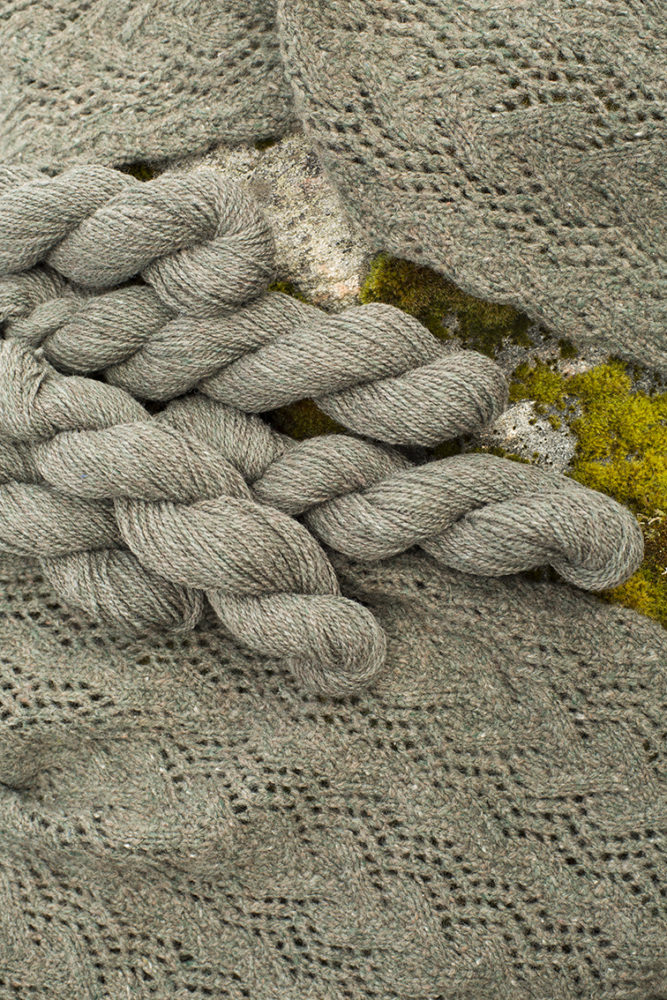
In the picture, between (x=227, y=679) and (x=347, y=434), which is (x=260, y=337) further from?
(x=227, y=679)

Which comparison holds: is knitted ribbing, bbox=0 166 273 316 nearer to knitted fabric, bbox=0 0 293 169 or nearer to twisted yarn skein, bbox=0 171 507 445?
twisted yarn skein, bbox=0 171 507 445

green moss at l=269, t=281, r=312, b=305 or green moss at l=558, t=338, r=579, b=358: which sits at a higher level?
green moss at l=558, t=338, r=579, b=358

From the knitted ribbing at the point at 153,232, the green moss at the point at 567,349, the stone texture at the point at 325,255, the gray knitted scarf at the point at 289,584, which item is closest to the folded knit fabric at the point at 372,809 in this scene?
the gray knitted scarf at the point at 289,584

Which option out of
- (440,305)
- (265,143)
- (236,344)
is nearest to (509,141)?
(440,305)

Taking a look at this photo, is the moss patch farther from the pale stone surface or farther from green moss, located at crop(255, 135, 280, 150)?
green moss, located at crop(255, 135, 280, 150)

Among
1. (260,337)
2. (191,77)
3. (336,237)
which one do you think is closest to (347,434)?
(260,337)

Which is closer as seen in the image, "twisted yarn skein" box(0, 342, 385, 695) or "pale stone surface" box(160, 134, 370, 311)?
"twisted yarn skein" box(0, 342, 385, 695)

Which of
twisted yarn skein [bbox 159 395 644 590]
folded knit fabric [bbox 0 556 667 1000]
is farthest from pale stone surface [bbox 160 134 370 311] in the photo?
folded knit fabric [bbox 0 556 667 1000]

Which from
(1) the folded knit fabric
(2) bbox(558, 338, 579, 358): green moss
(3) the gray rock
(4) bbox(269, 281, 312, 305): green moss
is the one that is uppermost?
(2) bbox(558, 338, 579, 358): green moss
